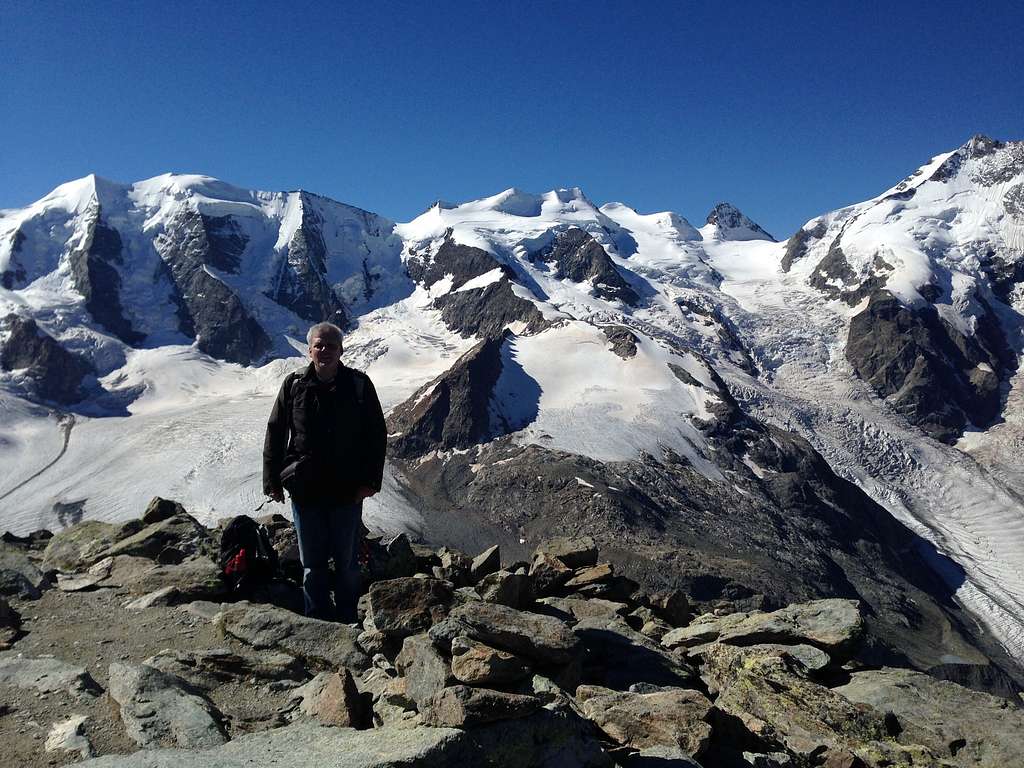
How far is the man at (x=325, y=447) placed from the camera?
888cm

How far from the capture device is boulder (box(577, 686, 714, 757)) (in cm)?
642

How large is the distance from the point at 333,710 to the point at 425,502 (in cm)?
9908

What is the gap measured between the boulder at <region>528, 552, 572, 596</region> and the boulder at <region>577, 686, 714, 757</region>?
21.1 ft

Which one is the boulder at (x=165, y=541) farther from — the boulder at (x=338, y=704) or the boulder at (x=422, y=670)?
the boulder at (x=422, y=670)

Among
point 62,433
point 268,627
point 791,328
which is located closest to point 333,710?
point 268,627

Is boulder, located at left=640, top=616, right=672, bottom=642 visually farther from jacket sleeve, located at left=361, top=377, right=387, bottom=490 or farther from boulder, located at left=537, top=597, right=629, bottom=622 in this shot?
jacket sleeve, located at left=361, top=377, right=387, bottom=490

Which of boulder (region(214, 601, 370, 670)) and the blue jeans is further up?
the blue jeans

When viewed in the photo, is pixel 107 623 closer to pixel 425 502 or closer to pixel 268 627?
pixel 268 627

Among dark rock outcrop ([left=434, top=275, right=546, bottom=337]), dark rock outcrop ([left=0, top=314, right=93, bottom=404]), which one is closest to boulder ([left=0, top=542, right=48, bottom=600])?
dark rock outcrop ([left=434, top=275, right=546, bottom=337])

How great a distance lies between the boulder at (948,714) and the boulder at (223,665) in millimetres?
6420

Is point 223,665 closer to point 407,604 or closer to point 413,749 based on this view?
point 407,604

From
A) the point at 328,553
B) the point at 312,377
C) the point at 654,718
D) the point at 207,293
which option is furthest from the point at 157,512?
the point at 207,293

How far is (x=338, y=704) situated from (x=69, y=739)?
6.79 ft

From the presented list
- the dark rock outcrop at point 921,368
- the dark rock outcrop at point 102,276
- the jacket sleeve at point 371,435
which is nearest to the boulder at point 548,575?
the jacket sleeve at point 371,435
